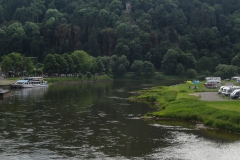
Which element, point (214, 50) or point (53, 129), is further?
point (214, 50)

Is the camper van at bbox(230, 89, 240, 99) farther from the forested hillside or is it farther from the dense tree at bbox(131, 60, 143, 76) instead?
the forested hillside

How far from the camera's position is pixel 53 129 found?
44844 mm

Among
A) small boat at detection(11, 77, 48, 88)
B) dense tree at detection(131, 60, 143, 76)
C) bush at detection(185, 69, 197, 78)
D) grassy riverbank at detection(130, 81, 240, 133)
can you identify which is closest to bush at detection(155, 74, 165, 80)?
dense tree at detection(131, 60, 143, 76)

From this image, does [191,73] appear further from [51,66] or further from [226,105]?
[226,105]

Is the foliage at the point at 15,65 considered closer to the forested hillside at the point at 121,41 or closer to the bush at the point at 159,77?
the forested hillside at the point at 121,41

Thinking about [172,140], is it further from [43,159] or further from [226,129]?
[43,159]

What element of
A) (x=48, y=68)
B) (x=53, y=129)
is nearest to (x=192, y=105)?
(x=53, y=129)

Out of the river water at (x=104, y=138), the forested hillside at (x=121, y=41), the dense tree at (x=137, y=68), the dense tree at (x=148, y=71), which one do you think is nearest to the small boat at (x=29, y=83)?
the river water at (x=104, y=138)

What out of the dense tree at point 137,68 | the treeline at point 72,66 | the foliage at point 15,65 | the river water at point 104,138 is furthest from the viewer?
the dense tree at point 137,68

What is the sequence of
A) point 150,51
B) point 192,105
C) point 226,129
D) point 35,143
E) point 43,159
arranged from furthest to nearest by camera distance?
point 150,51
point 192,105
point 226,129
point 35,143
point 43,159

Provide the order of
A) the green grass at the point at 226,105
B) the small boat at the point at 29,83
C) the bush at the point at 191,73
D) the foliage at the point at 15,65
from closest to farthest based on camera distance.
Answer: the green grass at the point at 226,105
the small boat at the point at 29,83
the foliage at the point at 15,65
the bush at the point at 191,73

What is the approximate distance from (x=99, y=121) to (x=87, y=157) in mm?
16983

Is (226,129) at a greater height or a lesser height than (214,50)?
lesser

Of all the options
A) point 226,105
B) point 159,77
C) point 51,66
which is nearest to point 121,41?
point 159,77
